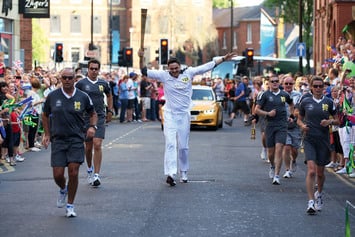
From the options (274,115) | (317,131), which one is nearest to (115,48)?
(274,115)

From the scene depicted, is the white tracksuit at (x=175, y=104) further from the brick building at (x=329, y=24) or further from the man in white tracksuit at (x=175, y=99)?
the brick building at (x=329, y=24)

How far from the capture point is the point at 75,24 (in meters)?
112

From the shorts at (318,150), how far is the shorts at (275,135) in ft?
11.4

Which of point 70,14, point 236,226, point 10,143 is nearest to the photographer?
point 236,226

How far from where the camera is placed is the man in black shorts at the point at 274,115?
16.4 meters

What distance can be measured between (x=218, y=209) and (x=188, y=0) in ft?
290

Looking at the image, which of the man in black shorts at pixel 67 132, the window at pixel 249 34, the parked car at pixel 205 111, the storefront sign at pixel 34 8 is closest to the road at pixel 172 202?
the man in black shorts at pixel 67 132

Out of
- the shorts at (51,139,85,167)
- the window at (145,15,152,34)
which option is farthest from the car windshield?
the window at (145,15,152,34)

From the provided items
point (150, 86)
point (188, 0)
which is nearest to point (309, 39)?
point (188, 0)

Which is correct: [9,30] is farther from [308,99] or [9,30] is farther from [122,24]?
[122,24]

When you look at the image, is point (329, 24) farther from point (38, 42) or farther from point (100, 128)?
point (38, 42)

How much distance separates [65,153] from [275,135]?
209 inches

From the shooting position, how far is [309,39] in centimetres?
7700

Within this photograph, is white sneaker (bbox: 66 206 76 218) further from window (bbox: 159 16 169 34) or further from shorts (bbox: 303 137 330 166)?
window (bbox: 159 16 169 34)
